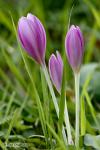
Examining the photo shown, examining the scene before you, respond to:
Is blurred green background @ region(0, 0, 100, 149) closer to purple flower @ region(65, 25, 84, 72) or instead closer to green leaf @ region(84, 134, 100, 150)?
purple flower @ region(65, 25, 84, 72)

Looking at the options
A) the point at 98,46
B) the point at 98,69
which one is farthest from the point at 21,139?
the point at 98,46

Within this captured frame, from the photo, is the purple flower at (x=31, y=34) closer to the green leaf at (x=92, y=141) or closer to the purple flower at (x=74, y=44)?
the purple flower at (x=74, y=44)

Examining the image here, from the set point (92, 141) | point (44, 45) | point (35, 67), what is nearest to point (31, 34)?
point (44, 45)

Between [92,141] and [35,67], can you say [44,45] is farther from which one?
[35,67]

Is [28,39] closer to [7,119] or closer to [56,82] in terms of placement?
[56,82]

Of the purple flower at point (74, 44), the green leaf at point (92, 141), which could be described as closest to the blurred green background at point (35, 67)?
the purple flower at point (74, 44)
